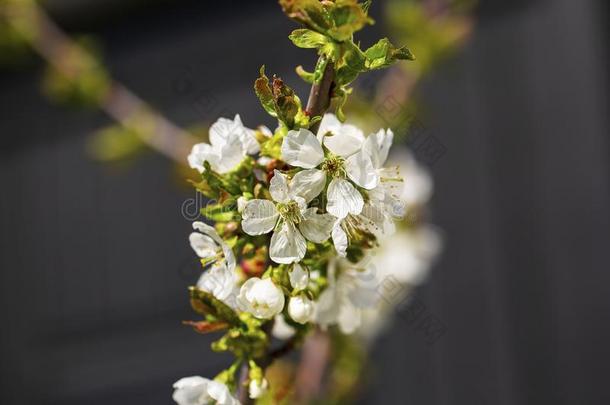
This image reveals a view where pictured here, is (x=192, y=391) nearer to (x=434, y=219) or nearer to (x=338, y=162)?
(x=338, y=162)

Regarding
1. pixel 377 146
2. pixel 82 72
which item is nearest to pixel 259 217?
pixel 377 146

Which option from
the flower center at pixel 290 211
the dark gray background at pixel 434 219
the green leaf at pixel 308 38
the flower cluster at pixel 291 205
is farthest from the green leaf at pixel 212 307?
the dark gray background at pixel 434 219

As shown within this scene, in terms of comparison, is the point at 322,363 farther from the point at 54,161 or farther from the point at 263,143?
the point at 54,161

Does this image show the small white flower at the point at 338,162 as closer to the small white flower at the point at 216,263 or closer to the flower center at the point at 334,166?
the flower center at the point at 334,166

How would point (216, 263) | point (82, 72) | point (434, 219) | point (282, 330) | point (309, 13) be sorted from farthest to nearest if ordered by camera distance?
point (434, 219)
point (82, 72)
point (282, 330)
point (216, 263)
point (309, 13)

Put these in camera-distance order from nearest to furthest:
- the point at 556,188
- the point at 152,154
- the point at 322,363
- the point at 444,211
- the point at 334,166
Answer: the point at 334,166
the point at 322,363
the point at 556,188
the point at 444,211
the point at 152,154

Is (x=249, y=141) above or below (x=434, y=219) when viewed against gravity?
below

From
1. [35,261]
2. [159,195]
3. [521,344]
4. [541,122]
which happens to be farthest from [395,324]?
[35,261]
